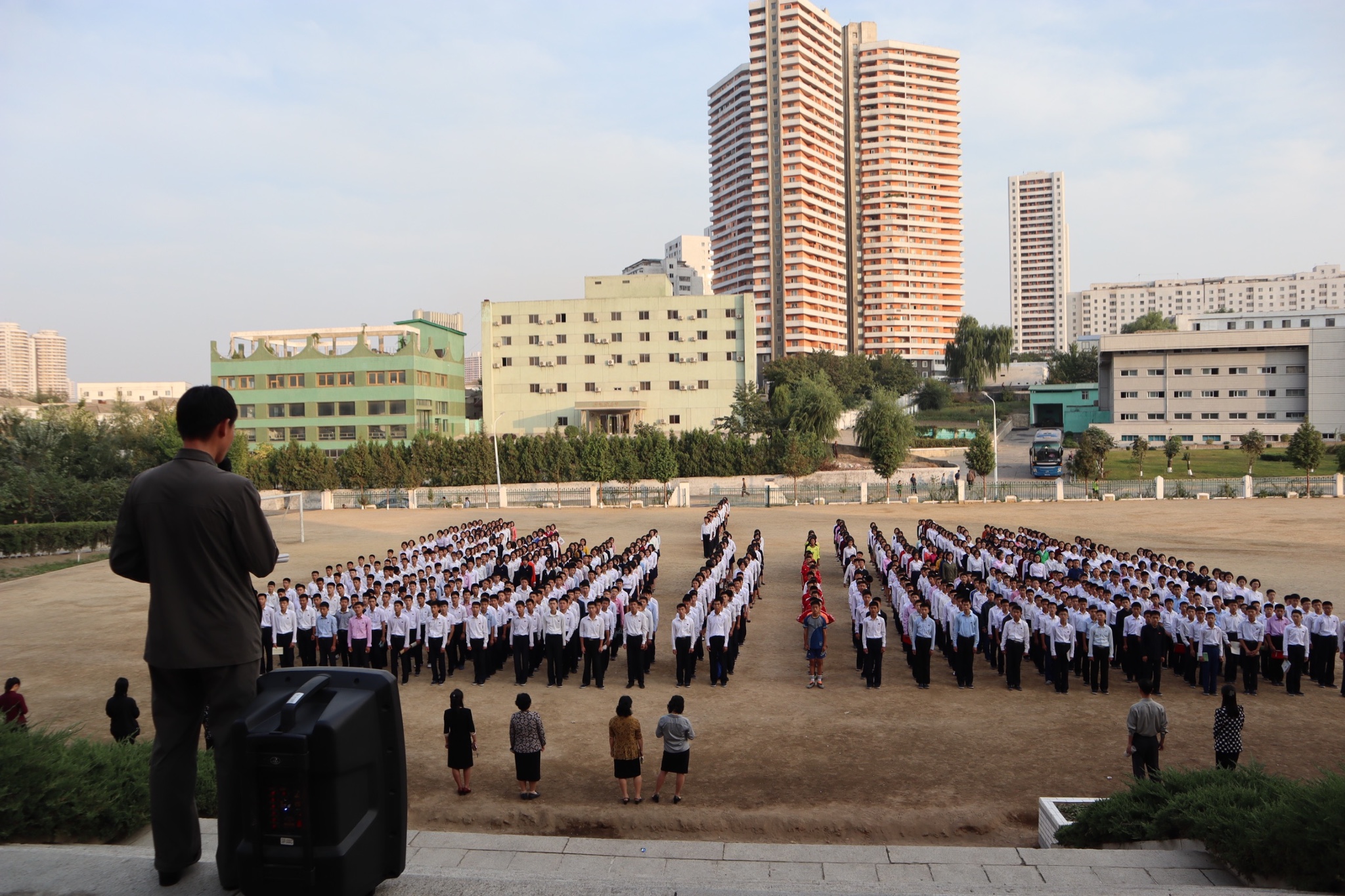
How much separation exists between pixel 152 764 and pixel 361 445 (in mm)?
51294

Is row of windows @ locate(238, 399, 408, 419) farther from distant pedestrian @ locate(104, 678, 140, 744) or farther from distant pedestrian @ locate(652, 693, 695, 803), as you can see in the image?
distant pedestrian @ locate(652, 693, 695, 803)

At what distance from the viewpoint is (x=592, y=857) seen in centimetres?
520

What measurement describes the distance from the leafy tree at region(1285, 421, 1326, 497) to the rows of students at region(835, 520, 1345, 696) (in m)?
29.2

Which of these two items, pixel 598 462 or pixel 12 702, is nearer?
pixel 12 702

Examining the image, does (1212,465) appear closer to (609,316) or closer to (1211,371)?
(1211,371)

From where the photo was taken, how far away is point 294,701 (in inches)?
112

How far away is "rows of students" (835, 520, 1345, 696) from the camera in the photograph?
1190 centimetres

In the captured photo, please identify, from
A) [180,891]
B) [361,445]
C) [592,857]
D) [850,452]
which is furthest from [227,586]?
[850,452]

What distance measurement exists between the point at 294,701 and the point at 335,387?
2551 inches

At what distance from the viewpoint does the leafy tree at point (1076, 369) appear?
88.3 m

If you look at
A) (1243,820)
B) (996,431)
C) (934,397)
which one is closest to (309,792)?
(1243,820)

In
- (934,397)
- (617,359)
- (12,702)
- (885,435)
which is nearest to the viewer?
(12,702)

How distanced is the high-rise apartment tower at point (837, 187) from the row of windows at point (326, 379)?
47.8 metres

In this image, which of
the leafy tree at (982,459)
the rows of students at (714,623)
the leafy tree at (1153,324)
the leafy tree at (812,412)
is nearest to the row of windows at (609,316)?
the leafy tree at (812,412)
